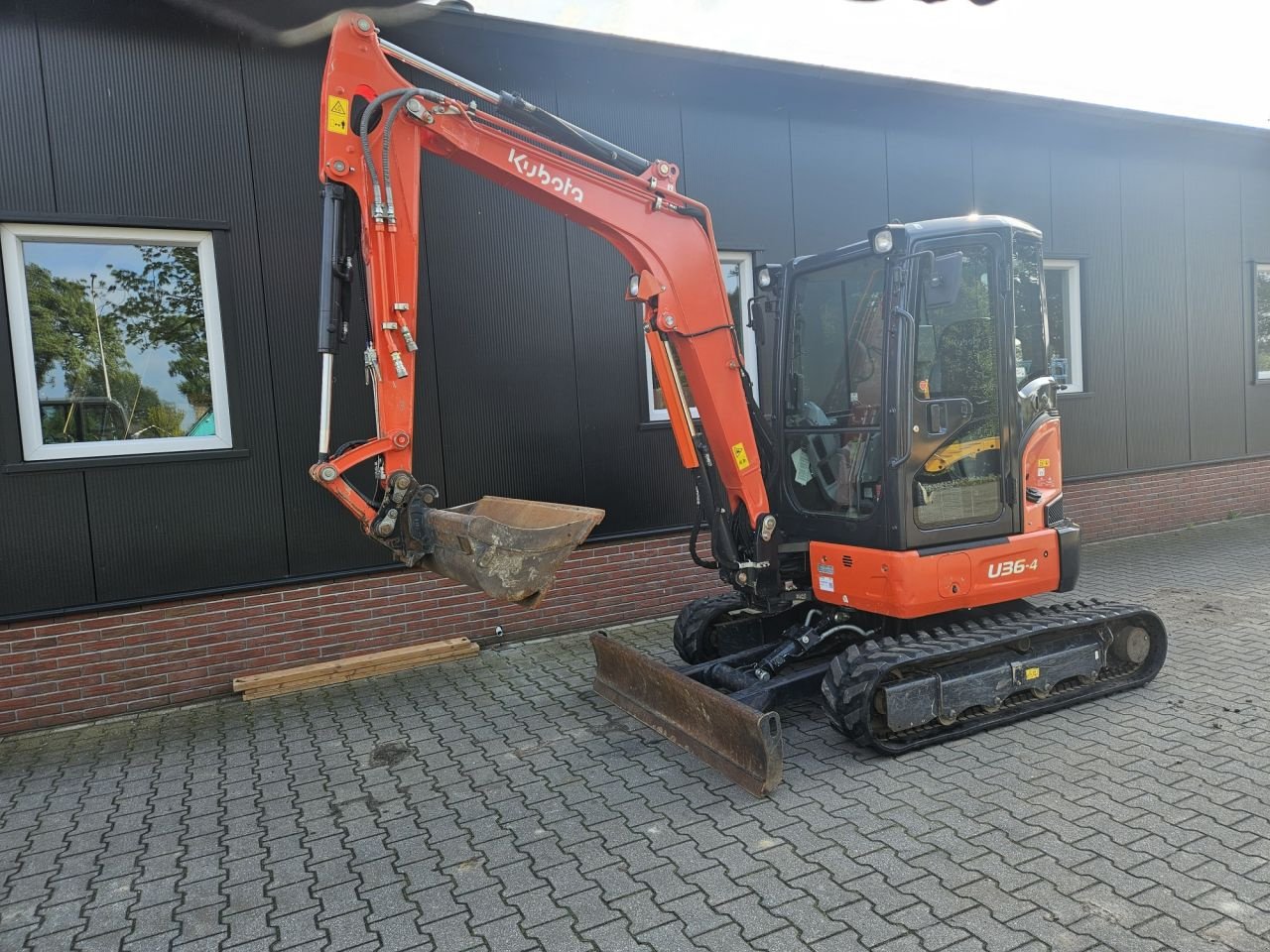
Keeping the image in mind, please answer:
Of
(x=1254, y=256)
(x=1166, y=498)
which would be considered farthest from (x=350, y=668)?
(x=1254, y=256)

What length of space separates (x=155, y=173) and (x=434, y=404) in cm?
238

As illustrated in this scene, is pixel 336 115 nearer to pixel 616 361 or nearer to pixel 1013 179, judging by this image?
pixel 616 361

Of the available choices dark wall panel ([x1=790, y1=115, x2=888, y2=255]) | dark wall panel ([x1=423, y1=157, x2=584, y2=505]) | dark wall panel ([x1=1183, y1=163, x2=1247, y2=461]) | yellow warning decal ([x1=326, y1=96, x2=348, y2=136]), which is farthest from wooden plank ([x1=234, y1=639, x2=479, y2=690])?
dark wall panel ([x1=1183, y1=163, x2=1247, y2=461])

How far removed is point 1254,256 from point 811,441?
952 centimetres

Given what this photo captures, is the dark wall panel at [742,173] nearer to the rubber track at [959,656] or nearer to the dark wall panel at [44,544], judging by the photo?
the rubber track at [959,656]

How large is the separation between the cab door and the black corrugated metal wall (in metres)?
3.02

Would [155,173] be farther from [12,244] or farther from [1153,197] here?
[1153,197]

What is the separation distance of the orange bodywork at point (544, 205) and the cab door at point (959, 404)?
0.90m

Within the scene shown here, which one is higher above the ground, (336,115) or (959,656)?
(336,115)

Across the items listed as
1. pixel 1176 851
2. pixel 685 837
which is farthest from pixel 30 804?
pixel 1176 851

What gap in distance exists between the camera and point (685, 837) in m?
3.48

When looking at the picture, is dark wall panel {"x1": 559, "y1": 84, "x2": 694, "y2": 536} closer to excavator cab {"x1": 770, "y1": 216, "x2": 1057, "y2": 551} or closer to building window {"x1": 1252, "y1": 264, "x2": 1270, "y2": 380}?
excavator cab {"x1": 770, "y1": 216, "x2": 1057, "y2": 551}

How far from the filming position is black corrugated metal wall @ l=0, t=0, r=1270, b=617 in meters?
5.28

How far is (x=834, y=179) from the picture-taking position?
795 cm
